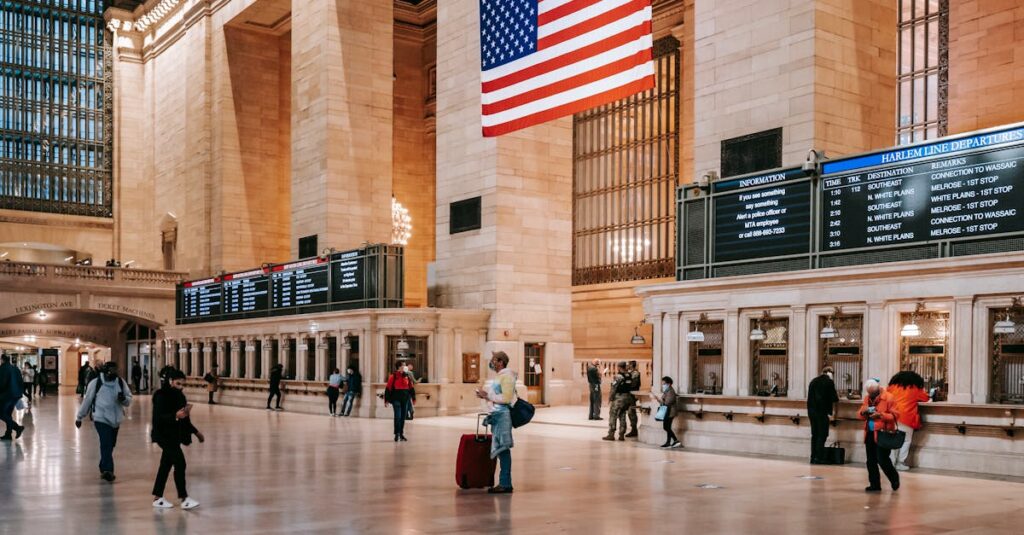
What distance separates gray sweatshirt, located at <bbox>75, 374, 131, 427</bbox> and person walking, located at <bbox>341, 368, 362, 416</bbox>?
12.3 meters

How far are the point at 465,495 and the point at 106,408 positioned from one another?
16.1 feet

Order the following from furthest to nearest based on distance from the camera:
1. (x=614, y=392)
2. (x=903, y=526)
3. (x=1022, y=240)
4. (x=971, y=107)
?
(x=971, y=107), (x=614, y=392), (x=1022, y=240), (x=903, y=526)

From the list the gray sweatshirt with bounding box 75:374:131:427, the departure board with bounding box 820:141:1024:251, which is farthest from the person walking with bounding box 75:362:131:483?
the departure board with bounding box 820:141:1024:251

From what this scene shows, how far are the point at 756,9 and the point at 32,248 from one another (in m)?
40.4

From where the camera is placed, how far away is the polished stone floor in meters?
8.93

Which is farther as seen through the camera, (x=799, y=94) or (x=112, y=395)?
(x=799, y=94)

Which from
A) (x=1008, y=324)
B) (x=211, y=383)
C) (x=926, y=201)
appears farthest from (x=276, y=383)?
(x=1008, y=324)

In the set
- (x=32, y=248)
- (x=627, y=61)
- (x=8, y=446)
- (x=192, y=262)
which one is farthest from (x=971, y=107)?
(x=32, y=248)

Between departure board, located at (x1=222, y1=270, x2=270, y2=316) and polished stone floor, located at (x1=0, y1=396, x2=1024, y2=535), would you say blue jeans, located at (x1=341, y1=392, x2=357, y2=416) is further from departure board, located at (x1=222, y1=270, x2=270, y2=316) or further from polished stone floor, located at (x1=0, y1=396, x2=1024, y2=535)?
polished stone floor, located at (x1=0, y1=396, x2=1024, y2=535)

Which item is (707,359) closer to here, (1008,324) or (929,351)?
(929,351)

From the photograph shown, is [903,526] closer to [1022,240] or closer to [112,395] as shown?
[1022,240]

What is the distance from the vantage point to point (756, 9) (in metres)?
17.6

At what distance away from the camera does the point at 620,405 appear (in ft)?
58.7

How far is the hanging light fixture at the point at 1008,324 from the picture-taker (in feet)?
40.7
